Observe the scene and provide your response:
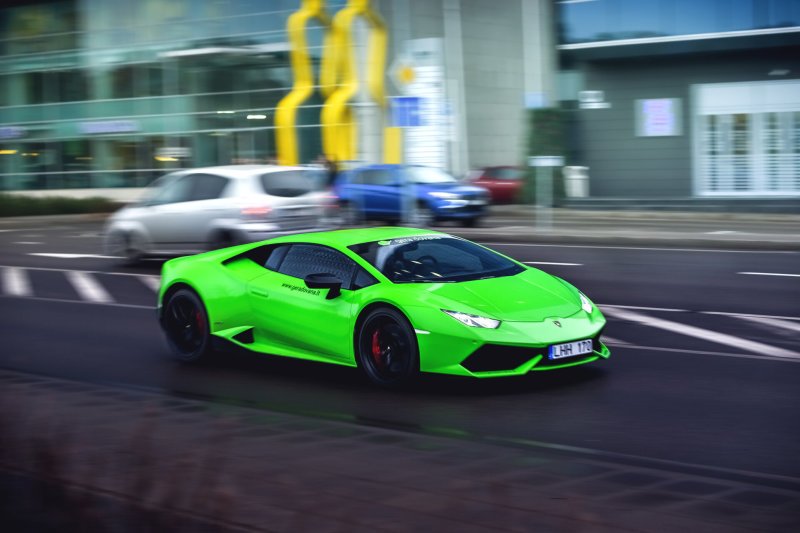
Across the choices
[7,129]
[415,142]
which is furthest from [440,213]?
[7,129]

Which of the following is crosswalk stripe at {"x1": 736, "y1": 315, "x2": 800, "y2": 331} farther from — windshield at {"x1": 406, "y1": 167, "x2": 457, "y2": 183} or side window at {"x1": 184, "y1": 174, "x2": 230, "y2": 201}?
windshield at {"x1": 406, "y1": 167, "x2": 457, "y2": 183}

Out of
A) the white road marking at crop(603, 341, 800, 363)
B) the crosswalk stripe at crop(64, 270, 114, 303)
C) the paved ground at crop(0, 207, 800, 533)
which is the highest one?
the paved ground at crop(0, 207, 800, 533)

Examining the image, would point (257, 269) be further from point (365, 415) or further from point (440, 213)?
point (440, 213)

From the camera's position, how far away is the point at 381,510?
16.2ft

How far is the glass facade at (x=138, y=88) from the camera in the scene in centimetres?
4478

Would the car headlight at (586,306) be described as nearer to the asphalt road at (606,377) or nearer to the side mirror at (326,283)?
the asphalt road at (606,377)

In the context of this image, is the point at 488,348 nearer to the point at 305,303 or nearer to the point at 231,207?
the point at 305,303

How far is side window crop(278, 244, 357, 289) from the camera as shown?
862 cm

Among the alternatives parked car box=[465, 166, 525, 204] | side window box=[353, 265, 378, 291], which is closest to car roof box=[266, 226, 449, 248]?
side window box=[353, 265, 378, 291]

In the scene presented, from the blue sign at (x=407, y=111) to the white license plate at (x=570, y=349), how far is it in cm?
1456

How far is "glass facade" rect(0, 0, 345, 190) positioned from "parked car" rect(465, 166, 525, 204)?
8667mm

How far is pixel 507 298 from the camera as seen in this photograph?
8133 millimetres

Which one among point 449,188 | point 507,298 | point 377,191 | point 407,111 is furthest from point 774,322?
point 377,191

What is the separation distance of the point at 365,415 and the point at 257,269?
230 centimetres
